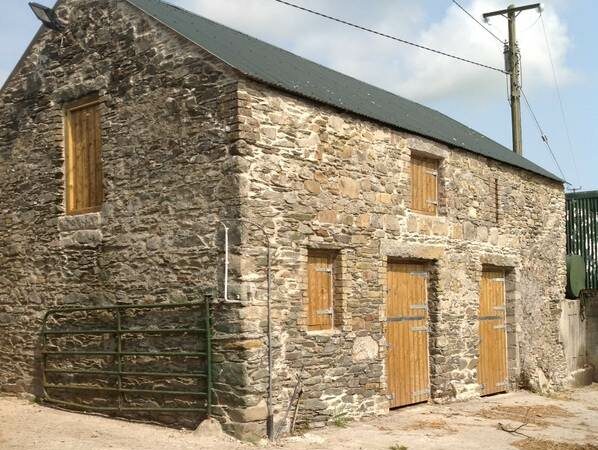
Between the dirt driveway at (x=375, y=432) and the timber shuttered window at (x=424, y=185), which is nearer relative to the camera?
the dirt driveway at (x=375, y=432)

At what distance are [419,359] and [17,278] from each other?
624 cm

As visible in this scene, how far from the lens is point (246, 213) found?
866 centimetres

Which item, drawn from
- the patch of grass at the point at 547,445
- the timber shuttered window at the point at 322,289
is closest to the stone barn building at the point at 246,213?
the timber shuttered window at the point at 322,289

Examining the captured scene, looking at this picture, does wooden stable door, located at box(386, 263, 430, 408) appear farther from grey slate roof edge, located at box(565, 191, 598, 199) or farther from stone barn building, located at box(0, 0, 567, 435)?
grey slate roof edge, located at box(565, 191, 598, 199)

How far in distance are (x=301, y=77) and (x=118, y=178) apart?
3059 mm

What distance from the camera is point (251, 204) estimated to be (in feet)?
28.6

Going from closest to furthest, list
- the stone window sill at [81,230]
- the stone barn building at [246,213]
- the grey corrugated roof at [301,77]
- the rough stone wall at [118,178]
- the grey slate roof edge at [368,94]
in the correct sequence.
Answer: the stone barn building at [246,213] → the rough stone wall at [118,178] → the grey slate roof edge at [368,94] → the grey corrugated roof at [301,77] → the stone window sill at [81,230]

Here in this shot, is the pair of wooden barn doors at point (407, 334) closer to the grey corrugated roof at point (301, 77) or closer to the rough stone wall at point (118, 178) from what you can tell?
the grey corrugated roof at point (301, 77)

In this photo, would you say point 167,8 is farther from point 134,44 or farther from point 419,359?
point 419,359

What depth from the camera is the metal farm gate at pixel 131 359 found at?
349 inches

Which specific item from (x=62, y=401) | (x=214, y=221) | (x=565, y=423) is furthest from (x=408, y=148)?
(x=62, y=401)

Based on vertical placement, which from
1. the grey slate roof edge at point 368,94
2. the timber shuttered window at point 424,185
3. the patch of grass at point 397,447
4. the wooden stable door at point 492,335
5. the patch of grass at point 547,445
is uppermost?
the grey slate roof edge at point 368,94

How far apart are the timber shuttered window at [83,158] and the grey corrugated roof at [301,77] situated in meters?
1.77

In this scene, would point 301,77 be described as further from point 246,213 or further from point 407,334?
point 407,334
